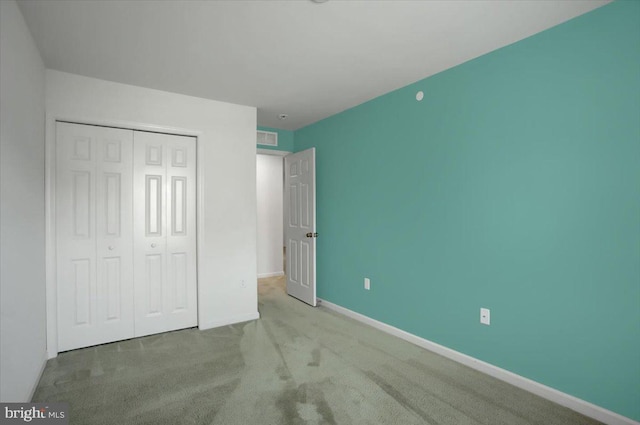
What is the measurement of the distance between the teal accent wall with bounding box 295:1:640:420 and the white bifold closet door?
2.15m

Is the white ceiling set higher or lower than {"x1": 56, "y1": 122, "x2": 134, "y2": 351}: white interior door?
higher

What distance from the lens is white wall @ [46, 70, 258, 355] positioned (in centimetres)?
311

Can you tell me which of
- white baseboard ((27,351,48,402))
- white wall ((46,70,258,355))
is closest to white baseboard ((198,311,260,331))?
white wall ((46,70,258,355))

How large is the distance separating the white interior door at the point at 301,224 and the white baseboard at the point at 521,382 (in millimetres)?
1256

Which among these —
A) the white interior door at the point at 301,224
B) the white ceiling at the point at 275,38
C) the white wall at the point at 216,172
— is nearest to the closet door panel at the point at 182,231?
the white wall at the point at 216,172

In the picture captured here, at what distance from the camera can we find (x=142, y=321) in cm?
328

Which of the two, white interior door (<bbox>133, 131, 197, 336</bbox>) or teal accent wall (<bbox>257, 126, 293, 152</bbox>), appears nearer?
white interior door (<bbox>133, 131, 197, 336</bbox>)

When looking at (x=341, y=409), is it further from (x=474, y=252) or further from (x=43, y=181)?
(x=43, y=181)

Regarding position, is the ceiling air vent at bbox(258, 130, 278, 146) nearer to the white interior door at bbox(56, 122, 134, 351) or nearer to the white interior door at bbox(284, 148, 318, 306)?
the white interior door at bbox(284, 148, 318, 306)

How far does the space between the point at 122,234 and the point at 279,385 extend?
2107mm

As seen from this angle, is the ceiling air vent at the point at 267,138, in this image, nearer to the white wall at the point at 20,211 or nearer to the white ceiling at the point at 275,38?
the white ceiling at the point at 275,38

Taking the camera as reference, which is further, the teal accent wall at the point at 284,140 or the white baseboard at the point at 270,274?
the white baseboard at the point at 270,274

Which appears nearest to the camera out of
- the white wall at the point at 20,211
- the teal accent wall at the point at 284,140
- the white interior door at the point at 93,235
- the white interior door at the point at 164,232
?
the white wall at the point at 20,211

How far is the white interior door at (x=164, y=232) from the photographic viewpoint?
3270 mm
